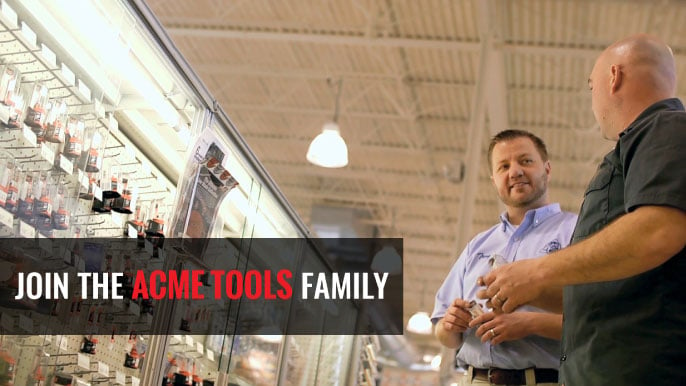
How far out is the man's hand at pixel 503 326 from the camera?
100 inches

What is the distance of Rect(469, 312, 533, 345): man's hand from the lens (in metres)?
2.55

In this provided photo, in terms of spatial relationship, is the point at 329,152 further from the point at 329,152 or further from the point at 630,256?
the point at 630,256

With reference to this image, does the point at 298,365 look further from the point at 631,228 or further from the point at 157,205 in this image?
the point at 631,228

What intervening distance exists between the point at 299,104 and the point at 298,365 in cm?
865

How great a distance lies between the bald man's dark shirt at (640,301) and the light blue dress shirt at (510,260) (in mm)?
659

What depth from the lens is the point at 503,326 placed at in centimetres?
257

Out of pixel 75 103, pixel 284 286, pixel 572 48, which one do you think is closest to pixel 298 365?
pixel 284 286

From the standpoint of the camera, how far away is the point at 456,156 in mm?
15211

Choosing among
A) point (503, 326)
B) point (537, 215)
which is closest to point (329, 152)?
point (537, 215)

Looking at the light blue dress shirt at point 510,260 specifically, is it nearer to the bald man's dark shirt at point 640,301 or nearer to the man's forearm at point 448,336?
the man's forearm at point 448,336
